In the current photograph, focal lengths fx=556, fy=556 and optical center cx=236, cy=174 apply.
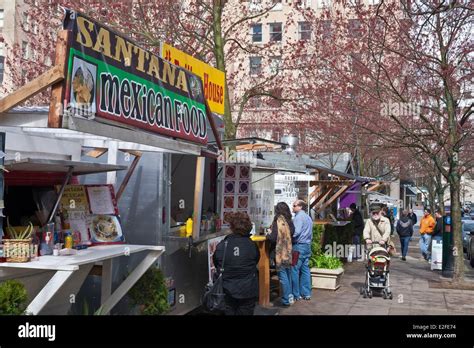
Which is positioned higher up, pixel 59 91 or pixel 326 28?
pixel 326 28

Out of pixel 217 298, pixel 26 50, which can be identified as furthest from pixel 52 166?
pixel 26 50

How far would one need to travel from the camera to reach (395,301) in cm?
1039

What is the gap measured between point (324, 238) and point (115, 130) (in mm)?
11095

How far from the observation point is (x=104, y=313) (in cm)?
596

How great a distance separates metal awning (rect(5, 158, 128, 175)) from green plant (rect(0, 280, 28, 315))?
1.07 m

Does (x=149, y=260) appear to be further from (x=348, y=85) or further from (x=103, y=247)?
(x=348, y=85)

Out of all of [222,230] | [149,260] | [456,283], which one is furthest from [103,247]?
[456,283]

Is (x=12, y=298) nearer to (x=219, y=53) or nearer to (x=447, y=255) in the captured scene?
(x=219, y=53)

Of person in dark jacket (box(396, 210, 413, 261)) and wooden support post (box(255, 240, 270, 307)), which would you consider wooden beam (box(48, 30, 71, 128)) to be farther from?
person in dark jacket (box(396, 210, 413, 261))

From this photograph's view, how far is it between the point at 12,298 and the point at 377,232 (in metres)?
8.24

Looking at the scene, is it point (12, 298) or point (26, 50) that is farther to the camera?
point (26, 50)

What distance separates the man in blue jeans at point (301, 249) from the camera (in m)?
9.88

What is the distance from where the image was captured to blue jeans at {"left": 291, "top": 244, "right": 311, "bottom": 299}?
9.97m

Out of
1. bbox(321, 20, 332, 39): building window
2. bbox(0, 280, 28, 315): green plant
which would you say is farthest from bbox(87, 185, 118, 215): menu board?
bbox(321, 20, 332, 39): building window
